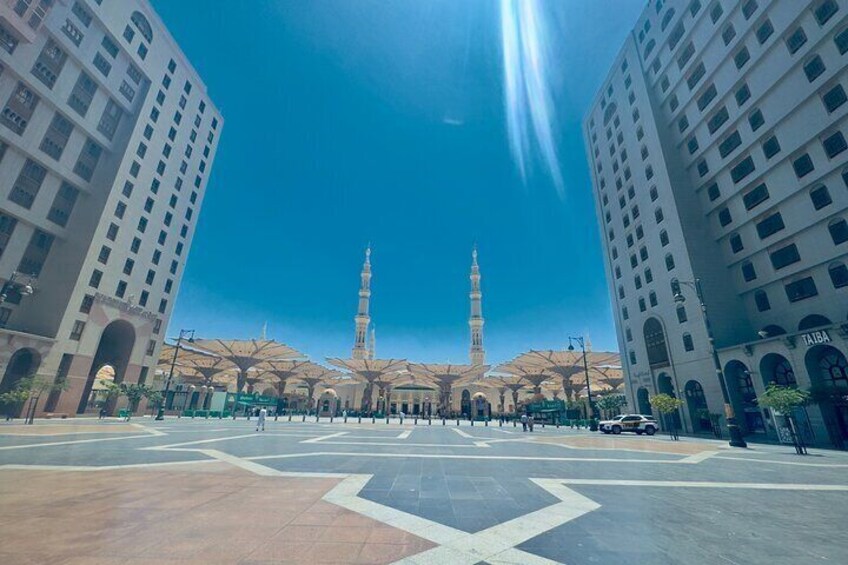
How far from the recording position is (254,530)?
462 centimetres

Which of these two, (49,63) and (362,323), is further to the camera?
(362,323)

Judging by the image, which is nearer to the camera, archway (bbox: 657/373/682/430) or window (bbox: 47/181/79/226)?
archway (bbox: 657/373/682/430)

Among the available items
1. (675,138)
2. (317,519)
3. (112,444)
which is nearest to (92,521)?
(317,519)

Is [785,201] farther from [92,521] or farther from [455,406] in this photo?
[455,406]

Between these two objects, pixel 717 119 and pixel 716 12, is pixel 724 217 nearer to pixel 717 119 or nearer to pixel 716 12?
pixel 717 119

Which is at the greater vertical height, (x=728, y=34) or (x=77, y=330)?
(x=728, y=34)

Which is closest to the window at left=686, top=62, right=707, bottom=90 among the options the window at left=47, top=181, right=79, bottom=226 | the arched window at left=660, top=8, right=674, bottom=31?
the arched window at left=660, top=8, right=674, bottom=31

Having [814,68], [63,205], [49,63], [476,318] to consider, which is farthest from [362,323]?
[814,68]

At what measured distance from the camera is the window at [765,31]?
27.6 metres

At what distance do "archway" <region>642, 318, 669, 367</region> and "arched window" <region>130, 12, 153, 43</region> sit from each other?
6605 centimetres

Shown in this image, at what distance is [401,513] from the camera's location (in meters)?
5.60

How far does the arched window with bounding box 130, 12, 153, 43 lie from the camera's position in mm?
41666

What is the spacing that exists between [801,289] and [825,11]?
18.7 m

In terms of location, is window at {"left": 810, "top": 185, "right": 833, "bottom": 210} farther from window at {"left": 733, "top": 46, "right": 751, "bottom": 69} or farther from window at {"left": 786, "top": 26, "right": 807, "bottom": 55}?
window at {"left": 733, "top": 46, "right": 751, "bottom": 69}
